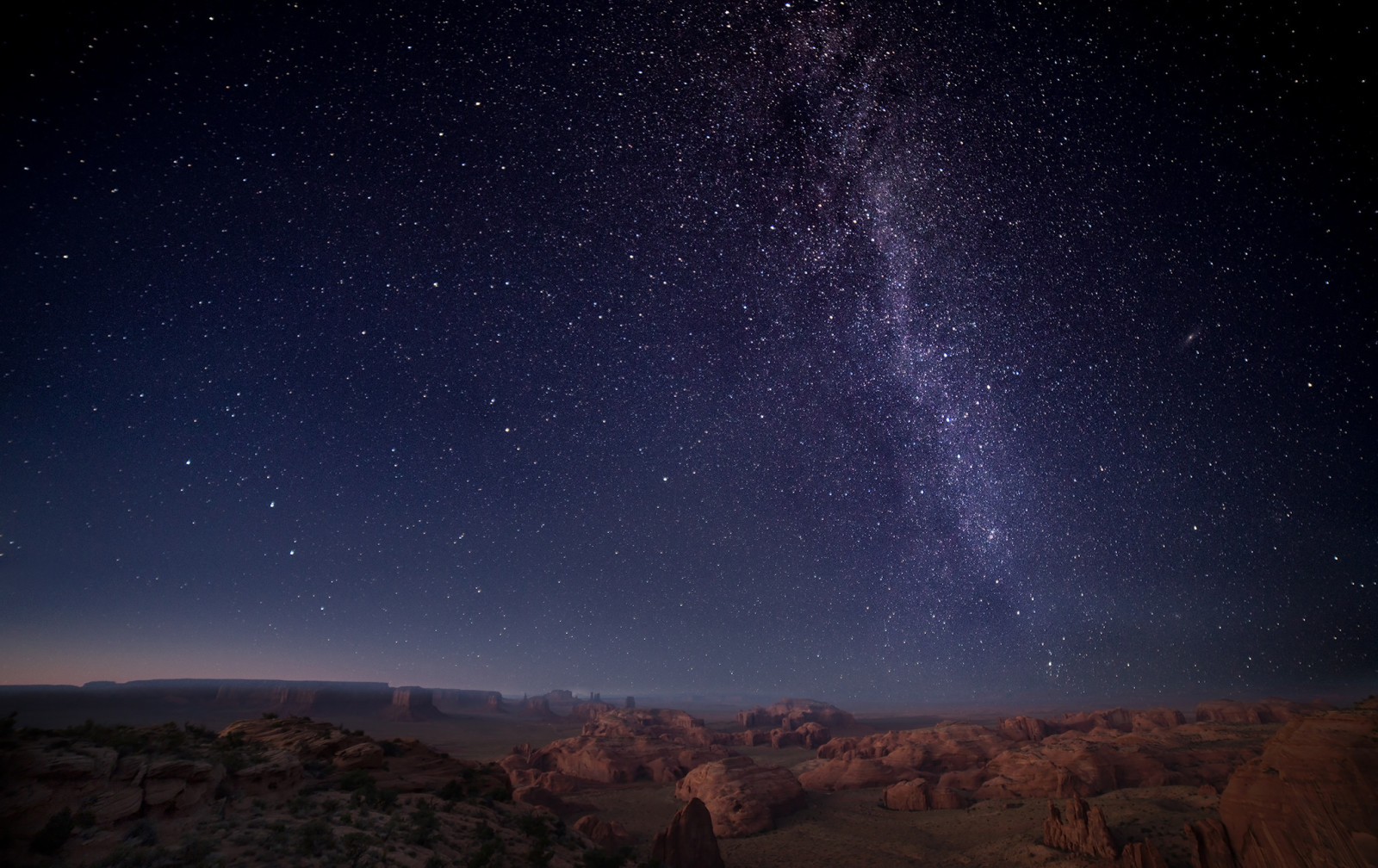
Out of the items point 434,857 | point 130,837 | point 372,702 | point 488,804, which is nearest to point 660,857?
point 488,804

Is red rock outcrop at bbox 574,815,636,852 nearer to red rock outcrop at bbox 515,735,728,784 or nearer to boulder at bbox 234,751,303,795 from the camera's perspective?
boulder at bbox 234,751,303,795

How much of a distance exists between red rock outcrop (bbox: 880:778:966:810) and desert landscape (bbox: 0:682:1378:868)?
0.14 metres

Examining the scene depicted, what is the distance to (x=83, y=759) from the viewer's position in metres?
11.0

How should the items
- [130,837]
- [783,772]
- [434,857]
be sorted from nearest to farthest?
[130,837] → [434,857] → [783,772]

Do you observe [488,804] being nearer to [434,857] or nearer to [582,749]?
[434,857]

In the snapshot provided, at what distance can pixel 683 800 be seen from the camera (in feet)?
129

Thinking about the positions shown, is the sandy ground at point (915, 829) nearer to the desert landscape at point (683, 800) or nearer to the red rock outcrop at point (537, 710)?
the desert landscape at point (683, 800)

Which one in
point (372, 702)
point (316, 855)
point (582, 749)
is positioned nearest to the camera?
point (316, 855)

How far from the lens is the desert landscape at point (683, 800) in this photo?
11305 mm

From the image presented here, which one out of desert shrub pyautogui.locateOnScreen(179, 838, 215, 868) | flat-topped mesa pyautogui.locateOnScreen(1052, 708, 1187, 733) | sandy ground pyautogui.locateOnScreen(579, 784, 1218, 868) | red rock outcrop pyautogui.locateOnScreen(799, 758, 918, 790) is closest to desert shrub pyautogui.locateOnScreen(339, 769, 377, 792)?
desert shrub pyautogui.locateOnScreen(179, 838, 215, 868)

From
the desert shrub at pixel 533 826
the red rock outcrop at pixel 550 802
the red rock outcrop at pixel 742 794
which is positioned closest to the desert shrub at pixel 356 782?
the desert shrub at pixel 533 826

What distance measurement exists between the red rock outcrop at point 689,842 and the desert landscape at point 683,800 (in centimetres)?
9

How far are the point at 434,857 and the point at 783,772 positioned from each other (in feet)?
107

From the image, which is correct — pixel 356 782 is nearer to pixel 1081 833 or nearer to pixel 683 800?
pixel 683 800
